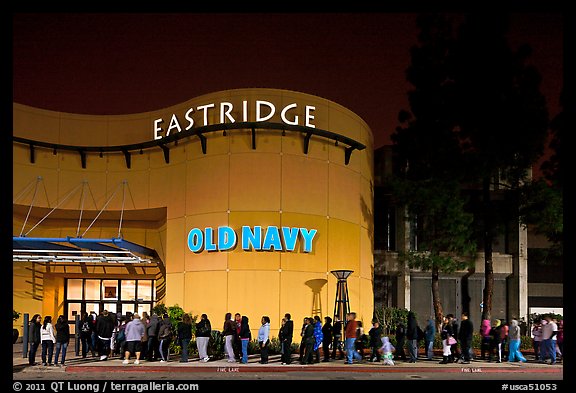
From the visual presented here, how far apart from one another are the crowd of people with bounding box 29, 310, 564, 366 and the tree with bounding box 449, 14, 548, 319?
23.3 feet

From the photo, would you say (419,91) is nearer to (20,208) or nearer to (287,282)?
(287,282)

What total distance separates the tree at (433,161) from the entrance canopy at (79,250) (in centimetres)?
1221

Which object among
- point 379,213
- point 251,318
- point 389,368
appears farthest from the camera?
point 379,213

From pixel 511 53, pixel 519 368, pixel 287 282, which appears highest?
pixel 511 53

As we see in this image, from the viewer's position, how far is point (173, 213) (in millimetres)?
29297

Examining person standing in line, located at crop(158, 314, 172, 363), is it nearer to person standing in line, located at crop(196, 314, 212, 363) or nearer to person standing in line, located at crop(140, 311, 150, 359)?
person standing in line, located at crop(140, 311, 150, 359)

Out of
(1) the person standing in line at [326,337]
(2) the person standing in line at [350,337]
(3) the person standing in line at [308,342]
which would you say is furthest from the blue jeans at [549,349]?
(3) the person standing in line at [308,342]

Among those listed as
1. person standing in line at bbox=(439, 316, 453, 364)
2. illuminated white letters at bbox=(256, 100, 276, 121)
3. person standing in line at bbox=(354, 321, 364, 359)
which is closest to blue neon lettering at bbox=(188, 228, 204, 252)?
illuminated white letters at bbox=(256, 100, 276, 121)

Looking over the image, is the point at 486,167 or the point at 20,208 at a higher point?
the point at 486,167

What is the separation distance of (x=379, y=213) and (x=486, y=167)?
24.0ft

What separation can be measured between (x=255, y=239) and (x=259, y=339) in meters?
5.64

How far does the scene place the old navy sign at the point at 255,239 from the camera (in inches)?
1067

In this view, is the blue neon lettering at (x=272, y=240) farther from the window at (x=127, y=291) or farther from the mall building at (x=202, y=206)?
the window at (x=127, y=291)

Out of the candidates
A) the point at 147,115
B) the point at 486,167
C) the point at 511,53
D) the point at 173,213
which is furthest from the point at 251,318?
the point at 511,53
